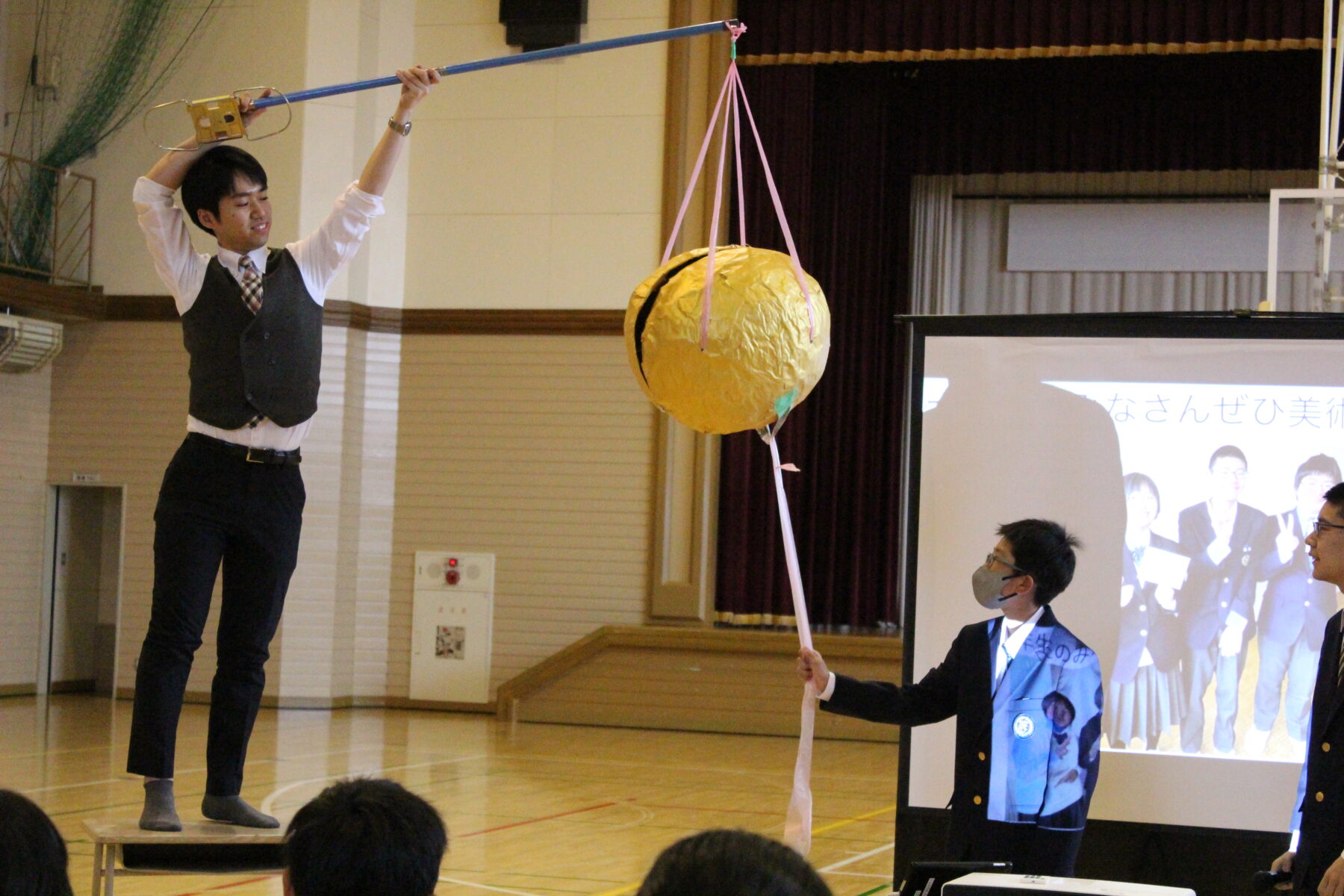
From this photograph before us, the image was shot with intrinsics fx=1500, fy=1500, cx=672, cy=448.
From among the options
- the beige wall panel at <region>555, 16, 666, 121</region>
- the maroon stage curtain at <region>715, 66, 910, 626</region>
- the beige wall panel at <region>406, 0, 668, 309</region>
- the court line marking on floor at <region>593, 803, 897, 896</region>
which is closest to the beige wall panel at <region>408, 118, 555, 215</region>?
the beige wall panel at <region>406, 0, 668, 309</region>

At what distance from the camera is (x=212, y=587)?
3.12m

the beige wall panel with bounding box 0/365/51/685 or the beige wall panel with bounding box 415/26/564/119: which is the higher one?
the beige wall panel with bounding box 415/26/564/119

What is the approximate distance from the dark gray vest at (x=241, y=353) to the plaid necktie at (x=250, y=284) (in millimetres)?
11

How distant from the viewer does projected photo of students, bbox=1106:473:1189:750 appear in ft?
15.1

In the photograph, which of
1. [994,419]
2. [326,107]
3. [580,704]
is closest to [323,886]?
[994,419]

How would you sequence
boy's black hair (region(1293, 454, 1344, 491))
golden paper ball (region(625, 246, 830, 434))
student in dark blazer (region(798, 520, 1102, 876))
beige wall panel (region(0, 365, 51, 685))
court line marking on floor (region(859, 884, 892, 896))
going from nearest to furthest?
golden paper ball (region(625, 246, 830, 434)) < student in dark blazer (region(798, 520, 1102, 876)) < boy's black hair (region(1293, 454, 1344, 491)) < court line marking on floor (region(859, 884, 892, 896)) < beige wall panel (region(0, 365, 51, 685))

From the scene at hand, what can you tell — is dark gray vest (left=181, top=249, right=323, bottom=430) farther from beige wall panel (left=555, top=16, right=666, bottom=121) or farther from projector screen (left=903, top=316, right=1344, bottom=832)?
beige wall panel (left=555, top=16, right=666, bottom=121)

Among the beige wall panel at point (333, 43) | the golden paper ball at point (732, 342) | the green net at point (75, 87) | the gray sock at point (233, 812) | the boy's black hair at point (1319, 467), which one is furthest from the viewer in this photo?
the beige wall panel at point (333, 43)

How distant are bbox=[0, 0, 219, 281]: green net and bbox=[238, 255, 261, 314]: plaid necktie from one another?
7666 millimetres

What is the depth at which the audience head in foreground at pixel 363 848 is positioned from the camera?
5.09 ft

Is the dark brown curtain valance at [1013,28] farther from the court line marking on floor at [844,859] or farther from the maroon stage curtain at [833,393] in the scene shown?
the court line marking on floor at [844,859]

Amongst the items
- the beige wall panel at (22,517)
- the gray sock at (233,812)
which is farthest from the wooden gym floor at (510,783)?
the gray sock at (233,812)

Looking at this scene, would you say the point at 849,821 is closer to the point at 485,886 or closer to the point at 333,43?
the point at 485,886

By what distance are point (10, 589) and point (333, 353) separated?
9.28 ft
